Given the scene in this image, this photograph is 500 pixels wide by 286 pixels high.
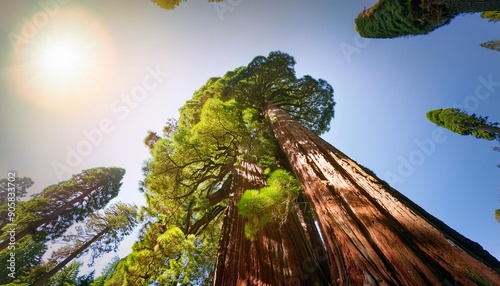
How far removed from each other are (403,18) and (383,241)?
29.6ft

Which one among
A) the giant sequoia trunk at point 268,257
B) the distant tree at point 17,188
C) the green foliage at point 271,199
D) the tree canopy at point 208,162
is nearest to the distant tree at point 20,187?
the distant tree at point 17,188

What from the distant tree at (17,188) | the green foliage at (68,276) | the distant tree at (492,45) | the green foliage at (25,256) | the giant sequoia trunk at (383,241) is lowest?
the green foliage at (68,276)

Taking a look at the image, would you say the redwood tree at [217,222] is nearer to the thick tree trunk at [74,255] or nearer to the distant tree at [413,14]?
the distant tree at [413,14]

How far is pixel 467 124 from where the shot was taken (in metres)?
13.1

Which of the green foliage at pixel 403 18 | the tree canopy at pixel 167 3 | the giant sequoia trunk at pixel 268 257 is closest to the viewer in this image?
the giant sequoia trunk at pixel 268 257

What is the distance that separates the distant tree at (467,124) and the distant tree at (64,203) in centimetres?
2418

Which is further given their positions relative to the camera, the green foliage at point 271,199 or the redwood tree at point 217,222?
the redwood tree at point 217,222

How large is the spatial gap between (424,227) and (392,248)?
0.89 feet

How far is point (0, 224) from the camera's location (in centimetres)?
1401

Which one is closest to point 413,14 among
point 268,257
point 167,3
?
point 167,3

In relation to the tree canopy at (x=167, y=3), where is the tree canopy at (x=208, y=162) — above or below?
below

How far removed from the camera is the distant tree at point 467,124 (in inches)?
492

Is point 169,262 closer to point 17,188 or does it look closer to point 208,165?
point 208,165

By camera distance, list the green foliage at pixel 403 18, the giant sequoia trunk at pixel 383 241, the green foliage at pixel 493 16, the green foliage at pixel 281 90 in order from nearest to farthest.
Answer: the giant sequoia trunk at pixel 383 241 < the green foliage at pixel 403 18 < the green foliage at pixel 281 90 < the green foliage at pixel 493 16
